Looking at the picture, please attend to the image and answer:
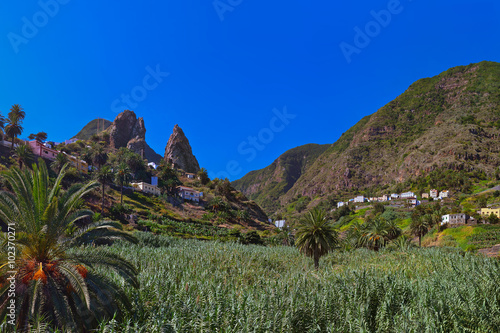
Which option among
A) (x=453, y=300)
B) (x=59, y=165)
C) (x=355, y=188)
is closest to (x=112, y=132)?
(x=59, y=165)

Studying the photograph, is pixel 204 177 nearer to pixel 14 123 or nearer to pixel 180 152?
pixel 180 152

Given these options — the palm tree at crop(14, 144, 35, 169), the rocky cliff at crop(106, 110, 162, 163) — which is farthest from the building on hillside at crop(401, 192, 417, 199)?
the palm tree at crop(14, 144, 35, 169)

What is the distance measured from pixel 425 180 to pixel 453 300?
150961mm

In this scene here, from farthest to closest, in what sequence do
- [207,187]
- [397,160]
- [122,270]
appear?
1. [397,160]
2. [207,187]
3. [122,270]

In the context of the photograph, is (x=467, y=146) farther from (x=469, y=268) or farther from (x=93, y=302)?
(x=93, y=302)

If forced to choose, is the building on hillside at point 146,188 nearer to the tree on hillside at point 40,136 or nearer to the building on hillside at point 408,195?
the tree on hillside at point 40,136

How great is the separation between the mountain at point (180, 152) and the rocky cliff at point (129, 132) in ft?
49.8

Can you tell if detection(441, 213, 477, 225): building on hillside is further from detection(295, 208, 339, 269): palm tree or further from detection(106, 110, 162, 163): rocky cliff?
detection(106, 110, 162, 163): rocky cliff

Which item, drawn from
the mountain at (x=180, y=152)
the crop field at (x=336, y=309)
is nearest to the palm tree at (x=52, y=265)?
the crop field at (x=336, y=309)

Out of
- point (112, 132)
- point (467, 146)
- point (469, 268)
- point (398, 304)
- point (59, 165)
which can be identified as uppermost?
point (112, 132)

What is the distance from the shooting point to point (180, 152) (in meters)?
170

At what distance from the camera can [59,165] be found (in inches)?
3009

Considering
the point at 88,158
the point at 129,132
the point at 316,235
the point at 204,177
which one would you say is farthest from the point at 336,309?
the point at 129,132

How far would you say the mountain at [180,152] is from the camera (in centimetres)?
16688
